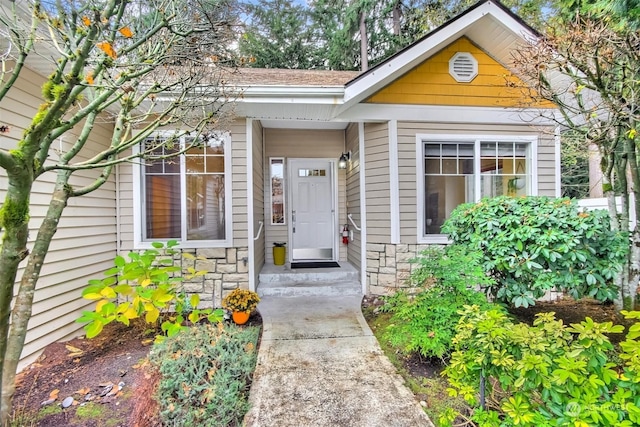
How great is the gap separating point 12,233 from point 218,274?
291 centimetres

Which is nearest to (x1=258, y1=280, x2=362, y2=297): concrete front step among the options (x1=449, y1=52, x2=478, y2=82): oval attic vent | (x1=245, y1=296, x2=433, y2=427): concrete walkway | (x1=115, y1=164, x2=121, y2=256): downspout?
(x1=245, y1=296, x2=433, y2=427): concrete walkway

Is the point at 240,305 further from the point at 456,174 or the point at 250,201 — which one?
the point at 456,174

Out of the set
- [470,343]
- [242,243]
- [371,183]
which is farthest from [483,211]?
[242,243]

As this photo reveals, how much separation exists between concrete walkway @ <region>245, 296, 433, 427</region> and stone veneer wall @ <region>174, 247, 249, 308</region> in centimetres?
87

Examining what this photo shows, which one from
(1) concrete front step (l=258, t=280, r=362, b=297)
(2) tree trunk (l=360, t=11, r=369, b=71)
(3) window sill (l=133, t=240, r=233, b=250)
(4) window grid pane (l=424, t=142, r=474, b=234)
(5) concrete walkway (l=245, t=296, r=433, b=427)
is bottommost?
(5) concrete walkway (l=245, t=296, r=433, b=427)

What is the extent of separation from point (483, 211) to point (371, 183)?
179 centimetres

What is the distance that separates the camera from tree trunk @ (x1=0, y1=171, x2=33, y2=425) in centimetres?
155

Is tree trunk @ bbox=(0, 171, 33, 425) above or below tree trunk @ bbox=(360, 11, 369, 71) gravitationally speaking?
below

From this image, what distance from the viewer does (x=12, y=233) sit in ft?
5.24

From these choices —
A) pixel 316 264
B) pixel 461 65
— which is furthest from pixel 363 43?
pixel 316 264

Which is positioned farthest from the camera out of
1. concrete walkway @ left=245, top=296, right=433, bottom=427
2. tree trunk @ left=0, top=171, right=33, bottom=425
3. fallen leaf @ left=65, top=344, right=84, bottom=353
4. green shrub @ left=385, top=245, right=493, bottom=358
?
fallen leaf @ left=65, top=344, right=84, bottom=353

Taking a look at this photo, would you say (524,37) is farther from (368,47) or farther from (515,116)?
(368,47)

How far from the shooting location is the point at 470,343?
64.5 inches

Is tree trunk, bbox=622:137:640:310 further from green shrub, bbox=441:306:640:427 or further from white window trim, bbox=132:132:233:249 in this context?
white window trim, bbox=132:132:233:249
